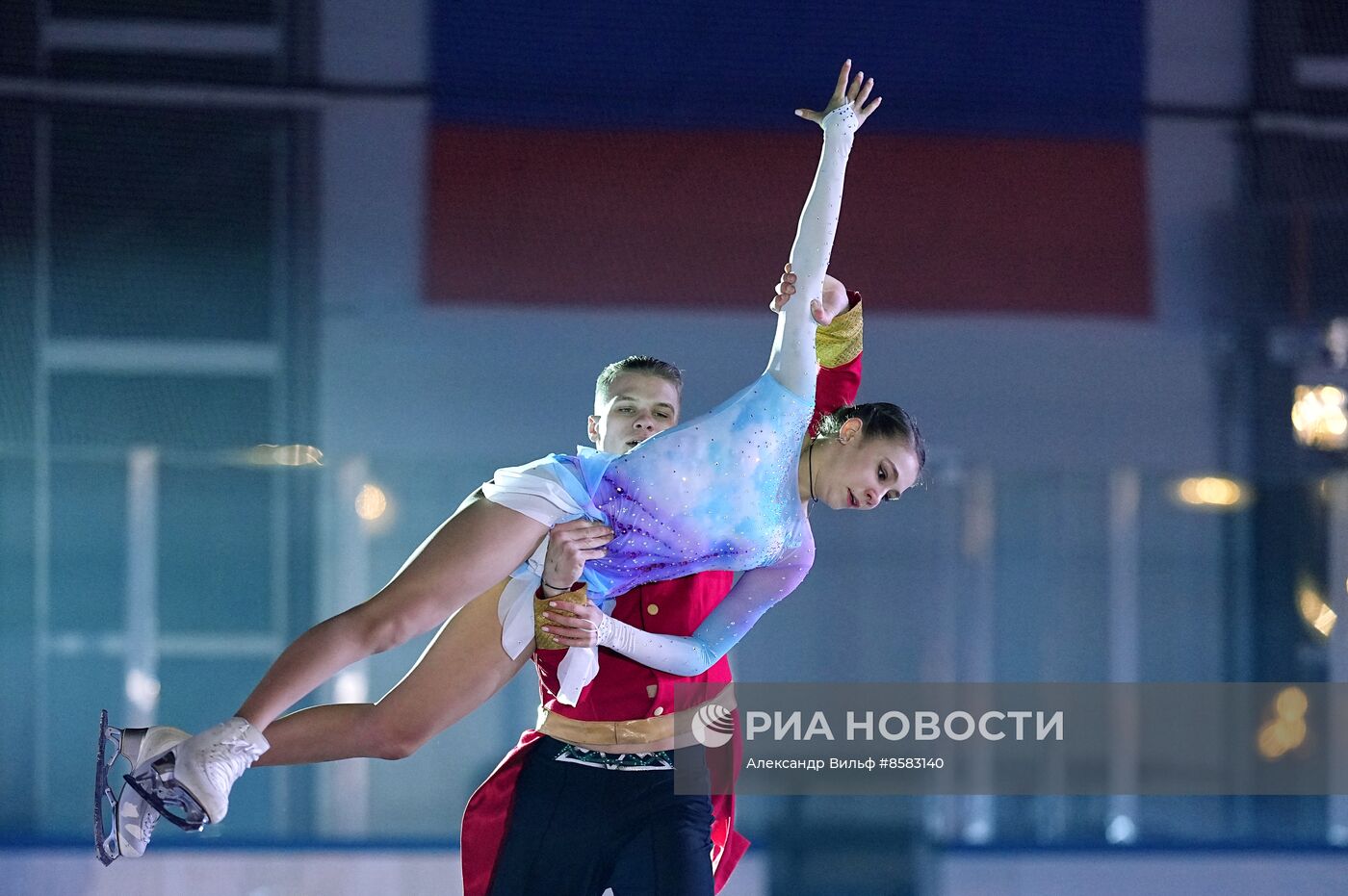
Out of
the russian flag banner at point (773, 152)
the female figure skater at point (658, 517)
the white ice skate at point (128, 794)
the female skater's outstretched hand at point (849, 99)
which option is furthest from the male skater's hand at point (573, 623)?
the russian flag banner at point (773, 152)

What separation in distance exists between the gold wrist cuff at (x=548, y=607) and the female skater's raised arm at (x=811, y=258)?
1.67 ft

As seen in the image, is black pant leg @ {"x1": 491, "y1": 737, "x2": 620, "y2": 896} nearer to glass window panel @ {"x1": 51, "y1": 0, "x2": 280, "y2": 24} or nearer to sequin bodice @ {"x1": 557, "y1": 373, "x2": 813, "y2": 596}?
sequin bodice @ {"x1": 557, "y1": 373, "x2": 813, "y2": 596}

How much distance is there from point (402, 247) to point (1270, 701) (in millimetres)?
3338

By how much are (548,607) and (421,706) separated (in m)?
0.59

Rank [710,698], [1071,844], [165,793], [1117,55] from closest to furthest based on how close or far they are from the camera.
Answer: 1. [165,793]
2. [710,698]
3. [1071,844]
4. [1117,55]

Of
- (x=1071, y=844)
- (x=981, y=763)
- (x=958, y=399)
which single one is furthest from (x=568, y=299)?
(x=1071, y=844)

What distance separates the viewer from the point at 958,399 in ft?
15.0

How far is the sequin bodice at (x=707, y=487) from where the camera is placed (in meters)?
2.33

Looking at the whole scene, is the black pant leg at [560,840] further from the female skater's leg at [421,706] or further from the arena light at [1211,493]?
the arena light at [1211,493]

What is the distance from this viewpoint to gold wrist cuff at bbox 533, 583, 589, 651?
228 cm

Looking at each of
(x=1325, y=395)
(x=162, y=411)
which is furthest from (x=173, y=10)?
(x=1325, y=395)

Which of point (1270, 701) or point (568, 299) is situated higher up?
point (568, 299)

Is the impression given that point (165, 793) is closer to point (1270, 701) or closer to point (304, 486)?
point (304, 486)

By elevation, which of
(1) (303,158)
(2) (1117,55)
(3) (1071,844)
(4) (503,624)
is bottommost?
(3) (1071,844)
